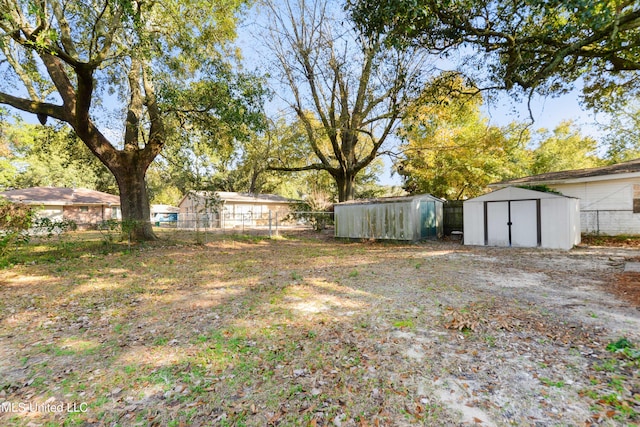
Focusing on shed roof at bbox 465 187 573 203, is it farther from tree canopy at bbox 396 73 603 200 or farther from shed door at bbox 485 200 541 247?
tree canopy at bbox 396 73 603 200

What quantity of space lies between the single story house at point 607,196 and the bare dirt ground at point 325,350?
7.18m

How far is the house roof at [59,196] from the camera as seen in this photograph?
2139cm

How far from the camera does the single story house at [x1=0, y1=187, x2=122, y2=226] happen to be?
21.7 meters

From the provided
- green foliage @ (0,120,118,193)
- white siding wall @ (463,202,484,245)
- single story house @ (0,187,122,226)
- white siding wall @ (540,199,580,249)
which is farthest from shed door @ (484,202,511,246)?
single story house @ (0,187,122,226)

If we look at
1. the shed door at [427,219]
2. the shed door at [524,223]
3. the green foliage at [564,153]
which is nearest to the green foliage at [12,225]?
the shed door at [427,219]

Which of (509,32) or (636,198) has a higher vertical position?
(509,32)

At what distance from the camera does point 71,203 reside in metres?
22.6

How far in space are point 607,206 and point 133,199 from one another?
1896 cm

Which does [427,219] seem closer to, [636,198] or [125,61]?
[636,198]

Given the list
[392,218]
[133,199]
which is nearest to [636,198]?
[392,218]

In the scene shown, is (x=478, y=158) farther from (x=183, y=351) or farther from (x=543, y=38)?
(x=183, y=351)

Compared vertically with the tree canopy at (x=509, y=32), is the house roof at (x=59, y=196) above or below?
below

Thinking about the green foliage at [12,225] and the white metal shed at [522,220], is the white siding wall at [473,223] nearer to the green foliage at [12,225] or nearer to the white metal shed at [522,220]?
the white metal shed at [522,220]

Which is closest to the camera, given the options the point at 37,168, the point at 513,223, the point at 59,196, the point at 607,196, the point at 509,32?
the point at 509,32
